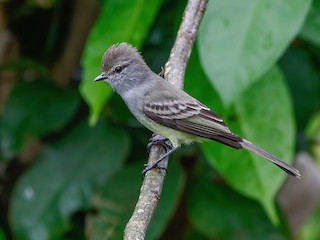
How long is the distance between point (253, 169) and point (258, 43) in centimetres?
70

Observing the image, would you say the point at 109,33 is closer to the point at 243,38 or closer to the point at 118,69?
the point at 118,69

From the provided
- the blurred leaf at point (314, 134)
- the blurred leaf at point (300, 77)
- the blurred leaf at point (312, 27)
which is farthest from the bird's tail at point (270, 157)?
the blurred leaf at point (314, 134)

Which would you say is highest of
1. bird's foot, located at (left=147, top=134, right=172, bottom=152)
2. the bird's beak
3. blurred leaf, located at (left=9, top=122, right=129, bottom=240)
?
the bird's beak

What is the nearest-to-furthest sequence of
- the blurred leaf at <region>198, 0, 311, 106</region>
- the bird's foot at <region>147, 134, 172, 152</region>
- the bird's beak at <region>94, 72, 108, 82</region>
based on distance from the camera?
1. the blurred leaf at <region>198, 0, 311, 106</region>
2. the bird's foot at <region>147, 134, 172, 152</region>
3. the bird's beak at <region>94, 72, 108, 82</region>

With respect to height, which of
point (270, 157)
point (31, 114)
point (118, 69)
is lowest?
point (31, 114)

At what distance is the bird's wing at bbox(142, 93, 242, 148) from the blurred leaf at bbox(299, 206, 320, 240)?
277 centimetres

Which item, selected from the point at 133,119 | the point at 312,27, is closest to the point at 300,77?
the point at 312,27

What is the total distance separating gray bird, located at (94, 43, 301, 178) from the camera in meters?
3.66

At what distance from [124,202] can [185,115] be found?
0.69 m

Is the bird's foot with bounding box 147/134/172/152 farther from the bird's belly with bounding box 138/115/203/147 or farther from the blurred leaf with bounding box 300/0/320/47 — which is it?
the blurred leaf with bounding box 300/0/320/47

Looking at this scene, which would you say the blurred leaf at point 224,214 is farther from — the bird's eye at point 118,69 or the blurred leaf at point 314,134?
the blurred leaf at point 314,134

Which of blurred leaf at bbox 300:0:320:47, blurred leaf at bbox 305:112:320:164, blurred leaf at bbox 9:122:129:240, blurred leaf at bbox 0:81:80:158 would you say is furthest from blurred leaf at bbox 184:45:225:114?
blurred leaf at bbox 305:112:320:164

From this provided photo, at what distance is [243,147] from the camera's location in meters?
3.52

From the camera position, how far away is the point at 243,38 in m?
3.35
